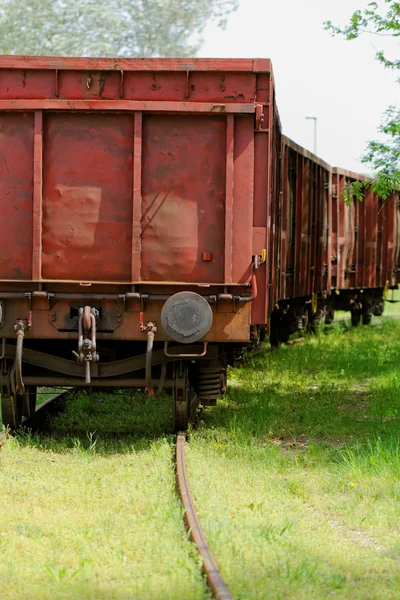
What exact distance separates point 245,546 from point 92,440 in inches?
152

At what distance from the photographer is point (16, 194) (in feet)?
29.1

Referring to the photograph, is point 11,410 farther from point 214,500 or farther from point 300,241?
point 300,241

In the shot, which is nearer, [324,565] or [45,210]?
[324,565]

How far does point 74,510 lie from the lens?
6766mm

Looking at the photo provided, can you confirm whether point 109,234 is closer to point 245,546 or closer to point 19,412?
point 19,412

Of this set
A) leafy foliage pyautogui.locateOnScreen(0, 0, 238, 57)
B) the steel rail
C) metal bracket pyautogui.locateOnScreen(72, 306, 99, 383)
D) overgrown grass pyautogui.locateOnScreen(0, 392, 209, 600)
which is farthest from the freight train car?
leafy foliage pyautogui.locateOnScreen(0, 0, 238, 57)

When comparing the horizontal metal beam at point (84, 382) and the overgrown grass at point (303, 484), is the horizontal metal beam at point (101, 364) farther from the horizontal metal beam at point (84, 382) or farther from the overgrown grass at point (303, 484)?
the overgrown grass at point (303, 484)

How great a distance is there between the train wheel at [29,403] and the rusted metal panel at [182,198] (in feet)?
6.07

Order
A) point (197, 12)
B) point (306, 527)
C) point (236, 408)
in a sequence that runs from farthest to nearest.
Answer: point (197, 12) < point (236, 408) < point (306, 527)

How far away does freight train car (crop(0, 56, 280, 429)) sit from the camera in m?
8.82

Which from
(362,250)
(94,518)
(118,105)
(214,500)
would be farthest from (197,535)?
(362,250)

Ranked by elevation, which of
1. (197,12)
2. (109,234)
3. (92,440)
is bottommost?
(92,440)

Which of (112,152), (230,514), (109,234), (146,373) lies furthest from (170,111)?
(230,514)

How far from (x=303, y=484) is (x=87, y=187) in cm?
326
